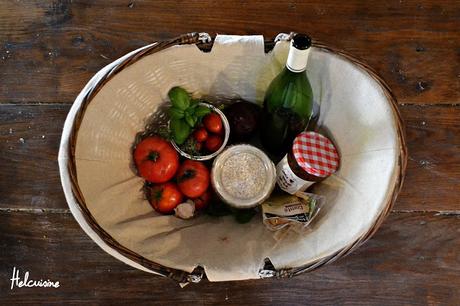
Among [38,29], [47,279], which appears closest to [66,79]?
[38,29]

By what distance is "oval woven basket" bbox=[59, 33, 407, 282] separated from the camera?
0.59 meters

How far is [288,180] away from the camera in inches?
27.1

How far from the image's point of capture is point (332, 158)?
0.66 metres

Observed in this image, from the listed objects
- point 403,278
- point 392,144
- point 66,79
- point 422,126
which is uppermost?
point 66,79

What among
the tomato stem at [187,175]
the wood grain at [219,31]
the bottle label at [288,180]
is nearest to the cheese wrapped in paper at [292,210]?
the bottle label at [288,180]

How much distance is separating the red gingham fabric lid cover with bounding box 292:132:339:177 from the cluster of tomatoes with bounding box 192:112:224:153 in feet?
0.41

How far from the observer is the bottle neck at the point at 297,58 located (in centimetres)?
57

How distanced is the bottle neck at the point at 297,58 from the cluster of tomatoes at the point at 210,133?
0.16 meters

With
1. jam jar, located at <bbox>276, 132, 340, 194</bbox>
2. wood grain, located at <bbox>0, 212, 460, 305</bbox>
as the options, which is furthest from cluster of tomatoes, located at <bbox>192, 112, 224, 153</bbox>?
wood grain, located at <bbox>0, 212, 460, 305</bbox>

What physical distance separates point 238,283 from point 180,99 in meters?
0.30

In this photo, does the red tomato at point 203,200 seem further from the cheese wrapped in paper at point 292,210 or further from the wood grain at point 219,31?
the wood grain at point 219,31

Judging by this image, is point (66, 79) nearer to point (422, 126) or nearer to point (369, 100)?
point (369, 100)

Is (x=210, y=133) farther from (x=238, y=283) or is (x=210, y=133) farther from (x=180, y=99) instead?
(x=238, y=283)

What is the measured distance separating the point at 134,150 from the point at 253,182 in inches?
7.5
